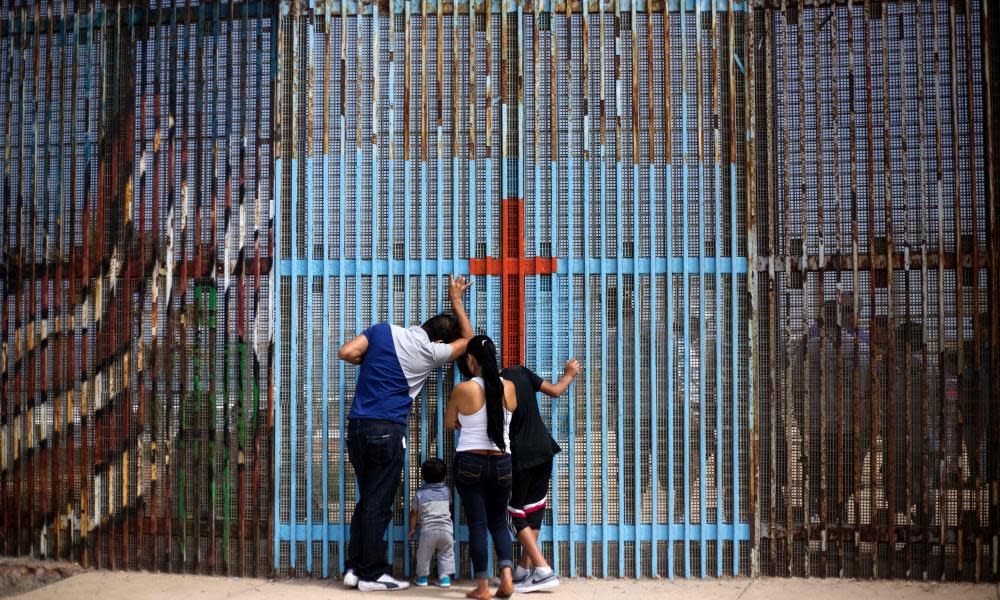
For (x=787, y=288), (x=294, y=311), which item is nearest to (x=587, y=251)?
(x=787, y=288)

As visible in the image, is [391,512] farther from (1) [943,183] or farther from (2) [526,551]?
(1) [943,183]

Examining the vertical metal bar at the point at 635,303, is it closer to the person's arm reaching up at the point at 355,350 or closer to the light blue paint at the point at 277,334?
the person's arm reaching up at the point at 355,350

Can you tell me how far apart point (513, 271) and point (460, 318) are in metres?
0.46

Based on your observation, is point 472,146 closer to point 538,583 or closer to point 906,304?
point 538,583

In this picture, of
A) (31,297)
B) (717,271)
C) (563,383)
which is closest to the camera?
(563,383)

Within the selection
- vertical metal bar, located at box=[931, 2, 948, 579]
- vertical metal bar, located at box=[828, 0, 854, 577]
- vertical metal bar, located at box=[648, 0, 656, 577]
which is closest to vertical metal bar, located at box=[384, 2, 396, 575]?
vertical metal bar, located at box=[648, 0, 656, 577]

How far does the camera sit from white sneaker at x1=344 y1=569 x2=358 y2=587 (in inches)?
206

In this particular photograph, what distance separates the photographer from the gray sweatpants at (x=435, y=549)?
5219 mm

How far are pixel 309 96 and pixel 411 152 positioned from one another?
766 millimetres

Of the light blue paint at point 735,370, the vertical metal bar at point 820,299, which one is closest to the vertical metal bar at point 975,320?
the vertical metal bar at point 820,299

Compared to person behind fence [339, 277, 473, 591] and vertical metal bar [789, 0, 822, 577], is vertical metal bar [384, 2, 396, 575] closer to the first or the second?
person behind fence [339, 277, 473, 591]

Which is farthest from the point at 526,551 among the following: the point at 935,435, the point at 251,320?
the point at 935,435

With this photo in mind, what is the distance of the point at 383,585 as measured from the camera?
205 inches

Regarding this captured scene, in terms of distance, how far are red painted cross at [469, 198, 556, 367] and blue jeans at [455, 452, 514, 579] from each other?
0.72 meters
